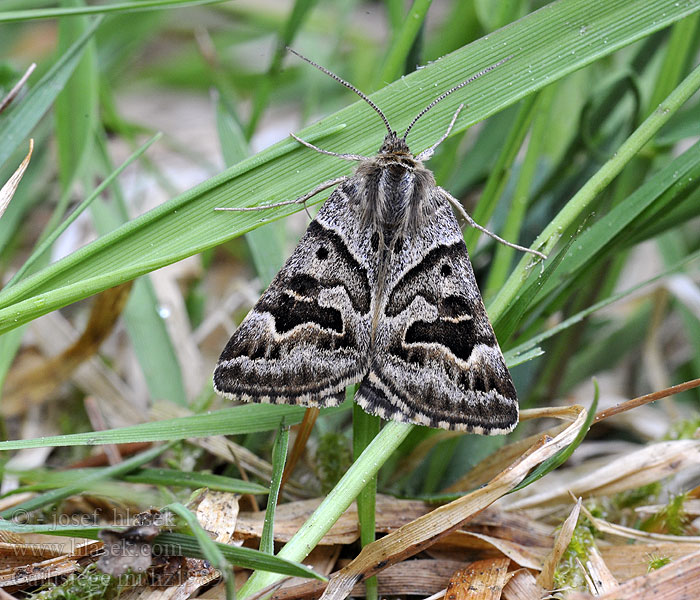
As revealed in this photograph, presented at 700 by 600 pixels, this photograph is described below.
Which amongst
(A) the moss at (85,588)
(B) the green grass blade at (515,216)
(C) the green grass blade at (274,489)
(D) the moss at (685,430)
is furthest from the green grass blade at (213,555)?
(D) the moss at (685,430)

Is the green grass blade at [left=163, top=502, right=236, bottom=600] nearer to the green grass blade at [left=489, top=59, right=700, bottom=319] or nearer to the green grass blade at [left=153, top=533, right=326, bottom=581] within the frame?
the green grass blade at [left=153, top=533, right=326, bottom=581]

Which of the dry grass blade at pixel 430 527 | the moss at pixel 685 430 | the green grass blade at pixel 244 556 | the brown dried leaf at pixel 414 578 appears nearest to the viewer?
the green grass blade at pixel 244 556

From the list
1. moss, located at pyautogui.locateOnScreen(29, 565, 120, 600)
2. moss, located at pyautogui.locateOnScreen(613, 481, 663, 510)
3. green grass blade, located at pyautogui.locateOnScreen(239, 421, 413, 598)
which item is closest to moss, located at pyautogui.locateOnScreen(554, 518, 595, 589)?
moss, located at pyautogui.locateOnScreen(613, 481, 663, 510)

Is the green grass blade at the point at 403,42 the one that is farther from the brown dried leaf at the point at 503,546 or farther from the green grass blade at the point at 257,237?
the brown dried leaf at the point at 503,546

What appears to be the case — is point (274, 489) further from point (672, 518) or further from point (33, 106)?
point (33, 106)

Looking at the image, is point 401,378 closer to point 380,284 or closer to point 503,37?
point 380,284

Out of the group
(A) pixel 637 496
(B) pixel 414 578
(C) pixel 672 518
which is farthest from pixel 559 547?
(A) pixel 637 496
